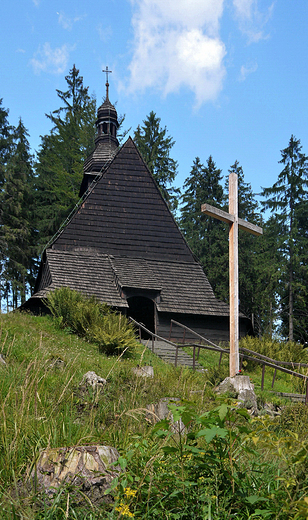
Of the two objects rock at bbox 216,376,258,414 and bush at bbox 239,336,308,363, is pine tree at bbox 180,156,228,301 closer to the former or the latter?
bush at bbox 239,336,308,363

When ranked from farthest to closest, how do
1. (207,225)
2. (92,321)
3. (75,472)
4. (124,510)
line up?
(207,225)
(92,321)
(75,472)
(124,510)

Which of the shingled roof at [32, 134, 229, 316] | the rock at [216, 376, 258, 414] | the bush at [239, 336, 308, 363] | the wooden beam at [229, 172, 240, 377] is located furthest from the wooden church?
the rock at [216, 376, 258, 414]

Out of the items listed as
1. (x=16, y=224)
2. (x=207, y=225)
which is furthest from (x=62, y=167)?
(x=207, y=225)

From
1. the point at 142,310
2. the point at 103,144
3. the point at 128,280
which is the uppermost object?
the point at 103,144

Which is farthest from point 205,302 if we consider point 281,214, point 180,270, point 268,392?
point 281,214

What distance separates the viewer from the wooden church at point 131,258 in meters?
17.6

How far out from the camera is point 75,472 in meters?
2.94

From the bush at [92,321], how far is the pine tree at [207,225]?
749 inches

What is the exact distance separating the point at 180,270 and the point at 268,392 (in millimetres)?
10595

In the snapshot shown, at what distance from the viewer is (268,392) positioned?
9516mm

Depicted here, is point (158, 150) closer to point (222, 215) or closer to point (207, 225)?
point (207, 225)

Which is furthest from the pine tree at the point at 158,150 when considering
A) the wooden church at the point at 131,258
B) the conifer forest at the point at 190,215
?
the wooden church at the point at 131,258

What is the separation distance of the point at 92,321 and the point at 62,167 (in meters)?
23.7

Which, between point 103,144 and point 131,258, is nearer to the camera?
point 131,258
